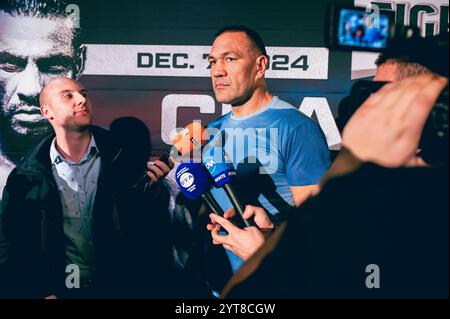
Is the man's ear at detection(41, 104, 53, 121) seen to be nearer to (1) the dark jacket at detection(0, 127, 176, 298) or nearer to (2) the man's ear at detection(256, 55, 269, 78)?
(1) the dark jacket at detection(0, 127, 176, 298)

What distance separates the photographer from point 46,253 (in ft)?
8.93

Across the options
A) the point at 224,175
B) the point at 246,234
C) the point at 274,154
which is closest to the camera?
the point at 246,234

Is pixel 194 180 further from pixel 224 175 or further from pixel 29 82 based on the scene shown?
pixel 29 82

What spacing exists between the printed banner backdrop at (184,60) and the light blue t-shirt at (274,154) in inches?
8.5

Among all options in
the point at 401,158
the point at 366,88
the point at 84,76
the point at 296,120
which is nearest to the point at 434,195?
the point at 401,158

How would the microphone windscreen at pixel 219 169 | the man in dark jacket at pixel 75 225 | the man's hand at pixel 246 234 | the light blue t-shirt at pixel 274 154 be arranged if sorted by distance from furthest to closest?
the man in dark jacket at pixel 75 225
the light blue t-shirt at pixel 274 154
the microphone windscreen at pixel 219 169
the man's hand at pixel 246 234

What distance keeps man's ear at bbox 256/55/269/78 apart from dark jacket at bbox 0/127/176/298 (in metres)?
0.95

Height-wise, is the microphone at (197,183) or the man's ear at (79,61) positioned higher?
the man's ear at (79,61)

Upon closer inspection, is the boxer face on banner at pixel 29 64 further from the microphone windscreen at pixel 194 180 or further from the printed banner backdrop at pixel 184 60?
the microphone windscreen at pixel 194 180

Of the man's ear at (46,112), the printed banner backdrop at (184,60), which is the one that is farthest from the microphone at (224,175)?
the man's ear at (46,112)

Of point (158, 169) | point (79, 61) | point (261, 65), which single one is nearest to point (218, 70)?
point (261, 65)

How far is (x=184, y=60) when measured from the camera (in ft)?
8.79

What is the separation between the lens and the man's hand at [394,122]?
0.92 metres

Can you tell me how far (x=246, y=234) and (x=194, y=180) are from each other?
0.40m
